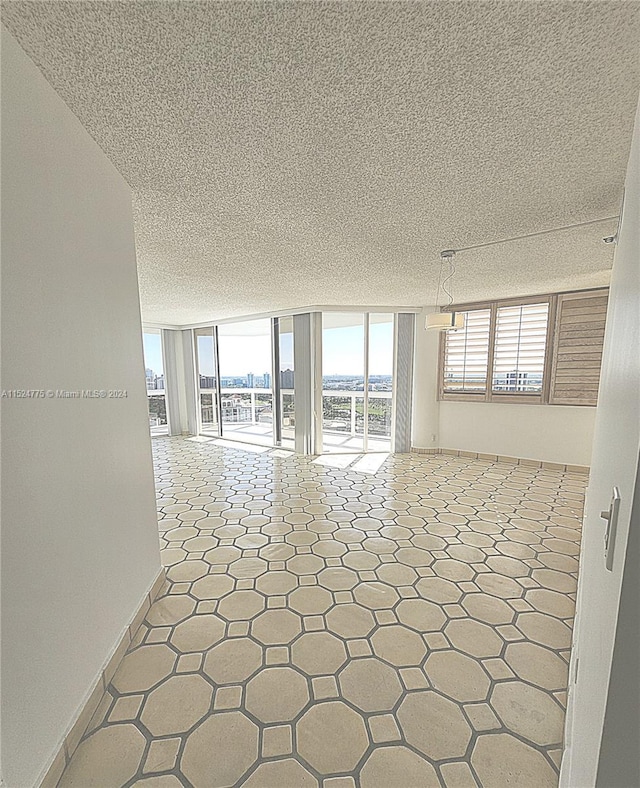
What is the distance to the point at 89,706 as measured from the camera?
1.25 m

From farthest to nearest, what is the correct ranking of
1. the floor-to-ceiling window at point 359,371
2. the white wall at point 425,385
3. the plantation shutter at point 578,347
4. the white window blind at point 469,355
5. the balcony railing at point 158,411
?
1. the balcony railing at point 158,411
2. the floor-to-ceiling window at point 359,371
3. the white wall at point 425,385
4. the white window blind at point 469,355
5. the plantation shutter at point 578,347

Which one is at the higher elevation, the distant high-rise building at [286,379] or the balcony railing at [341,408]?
the distant high-rise building at [286,379]

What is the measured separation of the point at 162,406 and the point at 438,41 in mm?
7074

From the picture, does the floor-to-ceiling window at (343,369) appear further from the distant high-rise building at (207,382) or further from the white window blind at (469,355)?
the distant high-rise building at (207,382)

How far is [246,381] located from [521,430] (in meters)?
4.74

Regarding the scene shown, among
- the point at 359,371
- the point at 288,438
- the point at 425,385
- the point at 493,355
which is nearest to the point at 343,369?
the point at 359,371

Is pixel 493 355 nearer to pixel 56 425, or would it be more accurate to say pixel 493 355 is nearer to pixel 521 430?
pixel 521 430

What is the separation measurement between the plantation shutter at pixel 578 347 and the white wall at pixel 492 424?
20cm

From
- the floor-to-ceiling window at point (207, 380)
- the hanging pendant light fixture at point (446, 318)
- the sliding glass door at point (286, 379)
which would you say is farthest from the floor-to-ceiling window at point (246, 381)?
the hanging pendant light fixture at point (446, 318)

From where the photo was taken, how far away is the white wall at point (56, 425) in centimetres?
94

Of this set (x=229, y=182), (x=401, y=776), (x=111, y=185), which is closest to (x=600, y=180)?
(x=229, y=182)

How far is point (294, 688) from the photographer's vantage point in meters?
Answer: 1.41

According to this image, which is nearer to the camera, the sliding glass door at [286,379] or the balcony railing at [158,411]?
the sliding glass door at [286,379]

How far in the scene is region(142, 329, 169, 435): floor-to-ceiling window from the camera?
6637 mm
